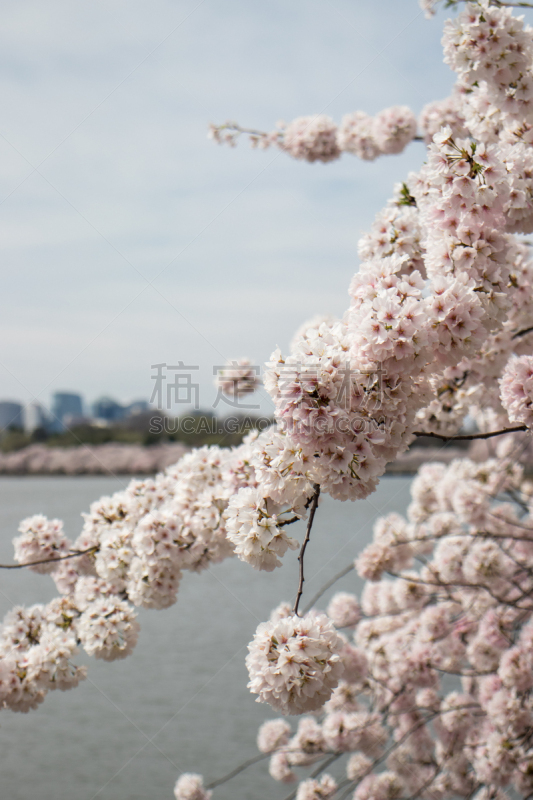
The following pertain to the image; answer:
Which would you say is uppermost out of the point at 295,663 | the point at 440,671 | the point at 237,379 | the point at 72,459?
the point at 237,379

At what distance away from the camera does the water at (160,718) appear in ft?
29.3

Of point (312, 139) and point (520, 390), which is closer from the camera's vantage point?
point (520, 390)

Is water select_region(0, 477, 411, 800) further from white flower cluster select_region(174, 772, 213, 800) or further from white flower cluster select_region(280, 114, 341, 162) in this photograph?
white flower cluster select_region(280, 114, 341, 162)

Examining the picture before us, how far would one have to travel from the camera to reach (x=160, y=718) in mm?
10422

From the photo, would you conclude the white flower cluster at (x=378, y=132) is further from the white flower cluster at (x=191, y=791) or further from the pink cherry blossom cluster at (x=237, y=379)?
the white flower cluster at (x=191, y=791)

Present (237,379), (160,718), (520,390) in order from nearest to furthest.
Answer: (520,390) < (237,379) < (160,718)

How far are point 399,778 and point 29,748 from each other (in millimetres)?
7033

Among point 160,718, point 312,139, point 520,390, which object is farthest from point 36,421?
point 520,390

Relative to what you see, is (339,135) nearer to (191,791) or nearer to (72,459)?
(191,791)

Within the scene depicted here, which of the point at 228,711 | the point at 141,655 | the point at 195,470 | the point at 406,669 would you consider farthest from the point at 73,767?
the point at 195,470

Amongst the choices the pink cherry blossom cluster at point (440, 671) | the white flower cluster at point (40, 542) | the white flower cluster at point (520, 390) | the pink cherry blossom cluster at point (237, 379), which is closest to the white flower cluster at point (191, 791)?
the pink cherry blossom cluster at point (440, 671)

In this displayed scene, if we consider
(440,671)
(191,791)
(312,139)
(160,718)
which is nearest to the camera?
(191,791)

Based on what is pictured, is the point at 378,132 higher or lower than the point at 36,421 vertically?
higher

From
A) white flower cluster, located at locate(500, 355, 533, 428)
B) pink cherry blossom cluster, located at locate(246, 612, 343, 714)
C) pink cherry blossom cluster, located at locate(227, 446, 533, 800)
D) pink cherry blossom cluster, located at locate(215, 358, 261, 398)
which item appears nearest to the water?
pink cherry blossom cluster, located at locate(227, 446, 533, 800)
